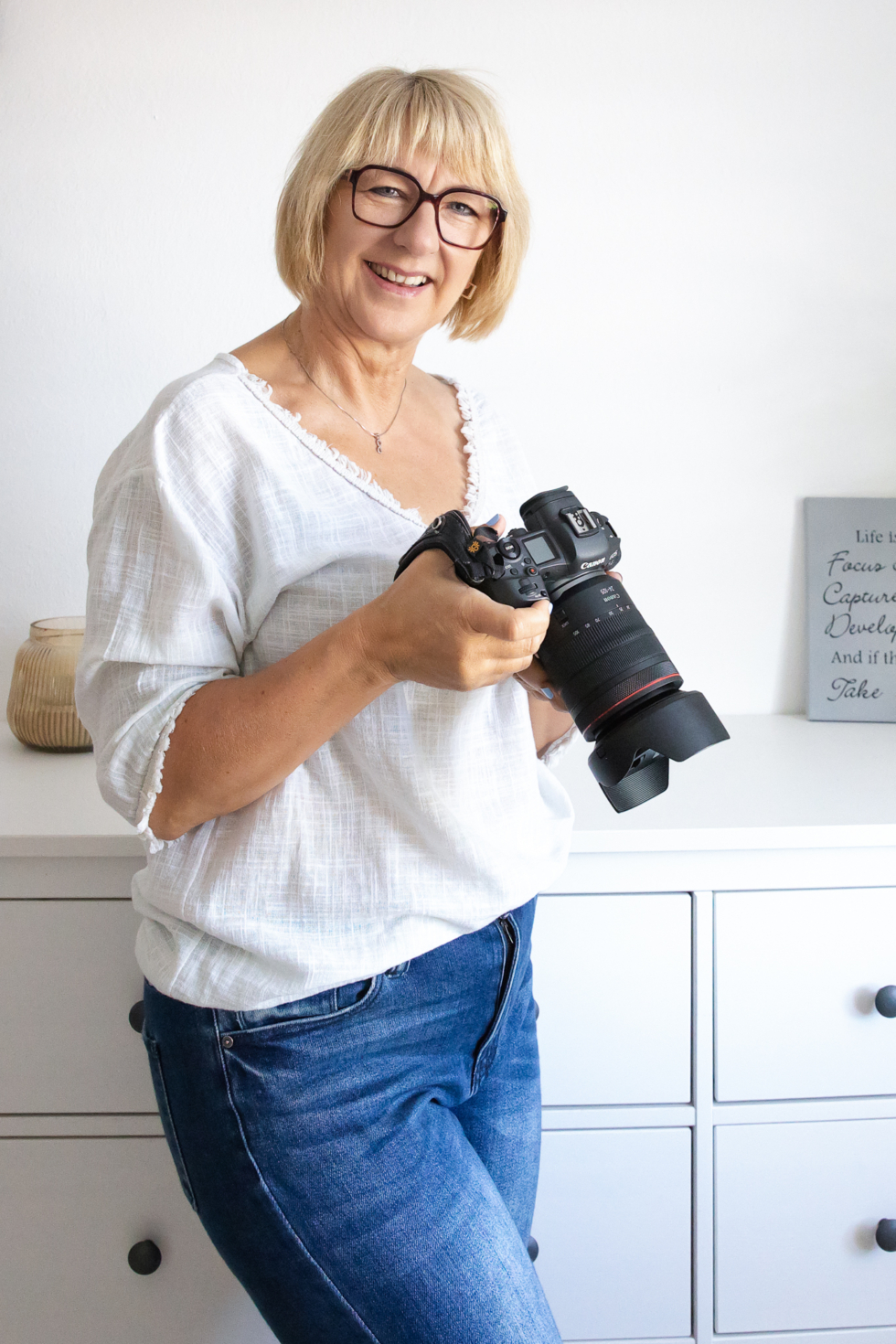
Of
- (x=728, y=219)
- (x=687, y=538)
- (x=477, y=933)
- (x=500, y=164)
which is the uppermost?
(x=728, y=219)

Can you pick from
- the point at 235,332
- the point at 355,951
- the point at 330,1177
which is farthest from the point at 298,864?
the point at 235,332

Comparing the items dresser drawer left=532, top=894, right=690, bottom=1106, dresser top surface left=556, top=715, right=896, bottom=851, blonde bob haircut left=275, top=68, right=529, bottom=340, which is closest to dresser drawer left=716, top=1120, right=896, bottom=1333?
dresser drawer left=532, top=894, right=690, bottom=1106

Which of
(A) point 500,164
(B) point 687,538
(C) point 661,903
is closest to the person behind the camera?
(A) point 500,164

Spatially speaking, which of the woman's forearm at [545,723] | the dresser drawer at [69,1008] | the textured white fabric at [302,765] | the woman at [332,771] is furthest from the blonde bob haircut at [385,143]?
the dresser drawer at [69,1008]

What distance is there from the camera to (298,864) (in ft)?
2.38

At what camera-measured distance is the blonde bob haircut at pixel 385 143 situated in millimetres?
763

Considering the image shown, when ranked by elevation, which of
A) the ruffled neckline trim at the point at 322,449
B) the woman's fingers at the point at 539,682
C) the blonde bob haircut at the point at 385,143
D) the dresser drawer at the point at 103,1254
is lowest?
the dresser drawer at the point at 103,1254

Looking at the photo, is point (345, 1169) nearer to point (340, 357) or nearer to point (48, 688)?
point (340, 357)

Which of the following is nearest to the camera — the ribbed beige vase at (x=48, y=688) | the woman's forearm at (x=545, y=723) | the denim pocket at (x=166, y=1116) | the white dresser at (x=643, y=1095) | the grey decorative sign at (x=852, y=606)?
the denim pocket at (x=166, y=1116)

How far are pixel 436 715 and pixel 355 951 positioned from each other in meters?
0.17

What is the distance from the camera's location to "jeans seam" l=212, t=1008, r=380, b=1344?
69 cm

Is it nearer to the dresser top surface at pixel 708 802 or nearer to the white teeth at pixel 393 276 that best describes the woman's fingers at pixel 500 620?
the white teeth at pixel 393 276

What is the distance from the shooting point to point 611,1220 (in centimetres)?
108

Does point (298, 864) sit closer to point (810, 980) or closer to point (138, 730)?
point (138, 730)
